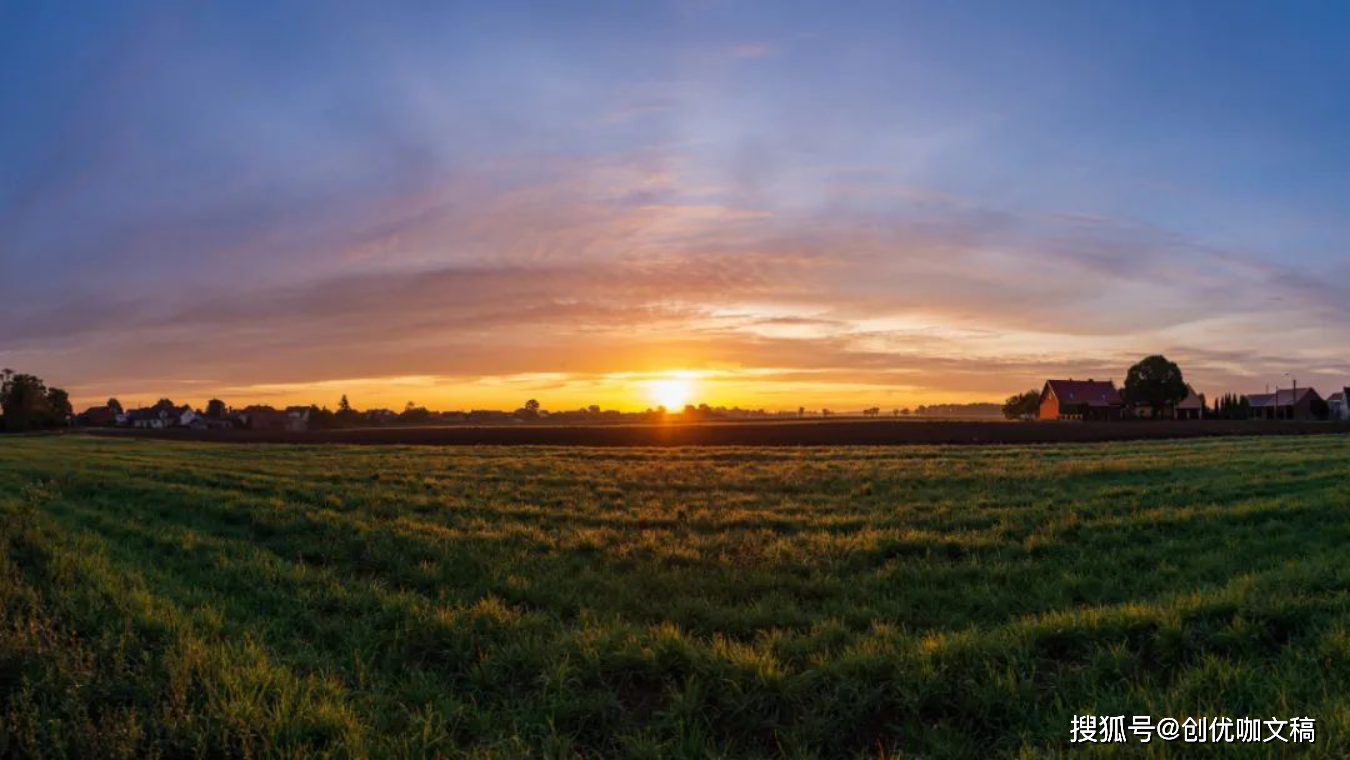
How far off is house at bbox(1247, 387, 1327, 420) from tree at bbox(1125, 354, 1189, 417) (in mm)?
28890

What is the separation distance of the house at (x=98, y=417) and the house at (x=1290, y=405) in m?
226

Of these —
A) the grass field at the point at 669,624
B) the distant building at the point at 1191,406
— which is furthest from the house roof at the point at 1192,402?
the grass field at the point at 669,624

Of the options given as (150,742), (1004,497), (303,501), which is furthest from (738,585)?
(303,501)

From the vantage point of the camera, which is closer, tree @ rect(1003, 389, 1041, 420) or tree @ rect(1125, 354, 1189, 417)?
tree @ rect(1125, 354, 1189, 417)

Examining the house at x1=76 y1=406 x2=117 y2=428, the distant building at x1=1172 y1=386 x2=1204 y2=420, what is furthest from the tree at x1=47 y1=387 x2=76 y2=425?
the distant building at x1=1172 y1=386 x2=1204 y2=420

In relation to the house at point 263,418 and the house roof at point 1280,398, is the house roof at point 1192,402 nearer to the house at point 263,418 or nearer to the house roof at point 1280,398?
the house roof at point 1280,398

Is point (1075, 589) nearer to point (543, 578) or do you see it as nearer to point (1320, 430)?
point (543, 578)

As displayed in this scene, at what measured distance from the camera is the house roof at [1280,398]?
116m

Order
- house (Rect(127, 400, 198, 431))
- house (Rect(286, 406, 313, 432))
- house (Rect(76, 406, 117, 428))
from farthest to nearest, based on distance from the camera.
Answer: house (Rect(127, 400, 198, 431))
house (Rect(76, 406, 117, 428))
house (Rect(286, 406, 313, 432))

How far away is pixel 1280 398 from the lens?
119 m

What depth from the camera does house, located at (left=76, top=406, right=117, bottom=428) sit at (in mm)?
147650

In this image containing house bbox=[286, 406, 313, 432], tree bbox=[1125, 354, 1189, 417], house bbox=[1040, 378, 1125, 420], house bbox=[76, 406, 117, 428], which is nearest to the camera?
tree bbox=[1125, 354, 1189, 417]

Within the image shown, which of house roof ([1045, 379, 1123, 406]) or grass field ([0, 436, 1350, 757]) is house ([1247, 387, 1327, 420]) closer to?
house roof ([1045, 379, 1123, 406])

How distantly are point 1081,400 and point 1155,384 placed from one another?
11.8 meters
